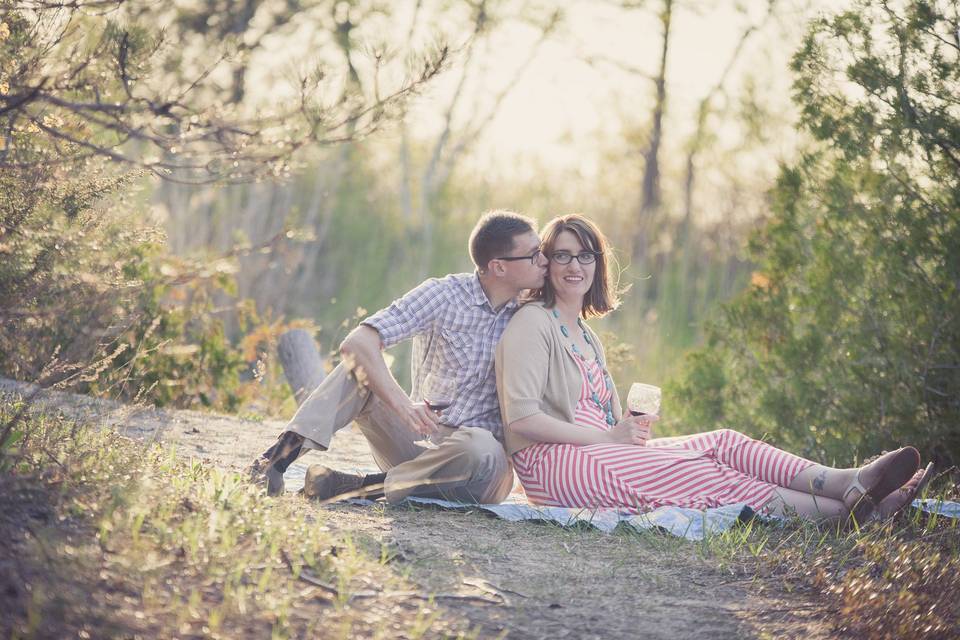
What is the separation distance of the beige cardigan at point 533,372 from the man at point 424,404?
14 centimetres

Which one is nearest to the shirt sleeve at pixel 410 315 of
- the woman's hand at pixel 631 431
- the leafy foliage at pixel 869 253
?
the woman's hand at pixel 631 431

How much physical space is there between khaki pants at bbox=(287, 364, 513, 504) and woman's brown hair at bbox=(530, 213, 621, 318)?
2.38 ft

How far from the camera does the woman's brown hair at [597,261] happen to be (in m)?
4.72

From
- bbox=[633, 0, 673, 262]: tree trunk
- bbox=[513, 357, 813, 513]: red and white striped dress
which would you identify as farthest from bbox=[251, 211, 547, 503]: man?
bbox=[633, 0, 673, 262]: tree trunk

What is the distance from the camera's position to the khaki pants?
4.40 metres

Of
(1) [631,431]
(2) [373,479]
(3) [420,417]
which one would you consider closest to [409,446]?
(2) [373,479]

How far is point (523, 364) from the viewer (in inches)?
176

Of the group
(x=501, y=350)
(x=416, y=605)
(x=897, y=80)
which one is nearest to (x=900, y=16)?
(x=897, y=80)

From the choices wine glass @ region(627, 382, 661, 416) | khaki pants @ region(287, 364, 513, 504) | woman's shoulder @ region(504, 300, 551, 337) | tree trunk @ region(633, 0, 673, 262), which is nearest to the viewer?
wine glass @ region(627, 382, 661, 416)

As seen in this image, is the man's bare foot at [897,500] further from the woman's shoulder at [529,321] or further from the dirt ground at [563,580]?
the woman's shoulder at [529,321]

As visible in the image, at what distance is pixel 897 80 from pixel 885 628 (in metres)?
3.25

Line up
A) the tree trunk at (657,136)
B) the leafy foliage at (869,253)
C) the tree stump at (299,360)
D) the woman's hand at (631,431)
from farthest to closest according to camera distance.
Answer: the tree trunk at (657,136)
the tree stump at (299,360)
the leafy foliage at (869,253)
the woman's hand at (631,431)

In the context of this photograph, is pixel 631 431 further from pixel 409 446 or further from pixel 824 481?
pixel 409 446

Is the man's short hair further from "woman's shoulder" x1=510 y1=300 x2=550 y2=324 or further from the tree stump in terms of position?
the tree stump
